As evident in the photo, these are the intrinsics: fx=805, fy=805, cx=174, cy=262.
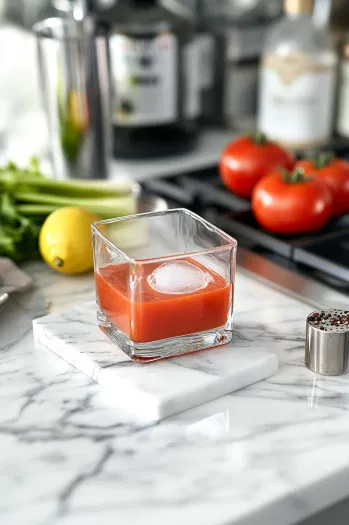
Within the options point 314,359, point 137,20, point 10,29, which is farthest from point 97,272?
point 10,29

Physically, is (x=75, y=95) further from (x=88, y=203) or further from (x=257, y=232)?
(x=257, y=232)

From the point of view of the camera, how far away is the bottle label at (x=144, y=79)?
1.53 m

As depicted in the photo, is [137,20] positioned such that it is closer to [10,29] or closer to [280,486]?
[10,29]

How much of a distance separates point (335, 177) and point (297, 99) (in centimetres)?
37

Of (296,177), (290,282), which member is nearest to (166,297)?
(290,282)

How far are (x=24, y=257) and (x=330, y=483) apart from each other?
2.00 feet

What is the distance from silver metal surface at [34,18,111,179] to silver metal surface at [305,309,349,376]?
0.75 m

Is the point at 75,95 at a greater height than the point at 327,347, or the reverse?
the point at 75,95

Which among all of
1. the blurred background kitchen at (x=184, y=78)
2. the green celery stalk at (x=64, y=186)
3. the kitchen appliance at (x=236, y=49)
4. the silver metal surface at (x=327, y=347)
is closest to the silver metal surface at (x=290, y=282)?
the silver metal surface at (x=327, y=347)

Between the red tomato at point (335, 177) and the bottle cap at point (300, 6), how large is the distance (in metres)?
0.36

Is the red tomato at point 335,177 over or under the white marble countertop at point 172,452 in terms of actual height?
over

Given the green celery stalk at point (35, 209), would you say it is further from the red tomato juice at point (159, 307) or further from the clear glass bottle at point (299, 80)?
the clear glass bottle at point (299, 80)

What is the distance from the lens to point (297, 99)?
4.99 ft

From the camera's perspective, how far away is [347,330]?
2.74ft
